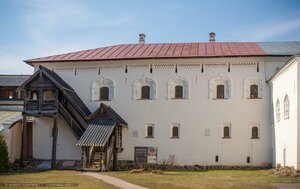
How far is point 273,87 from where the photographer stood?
25.5 m

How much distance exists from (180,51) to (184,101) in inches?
152

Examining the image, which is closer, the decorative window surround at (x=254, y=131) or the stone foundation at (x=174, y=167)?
the stone foundation at (x=174, y=167)

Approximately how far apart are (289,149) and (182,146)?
780cm

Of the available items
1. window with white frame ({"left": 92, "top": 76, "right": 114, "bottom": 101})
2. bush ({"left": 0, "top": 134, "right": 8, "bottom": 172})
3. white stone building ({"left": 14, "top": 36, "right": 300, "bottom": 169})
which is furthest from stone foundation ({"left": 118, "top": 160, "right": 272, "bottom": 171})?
bush ({"left": 0, "top": 134, "right": 8, "bottom": 172})

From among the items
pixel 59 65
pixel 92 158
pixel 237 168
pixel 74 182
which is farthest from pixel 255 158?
pixel 59 65

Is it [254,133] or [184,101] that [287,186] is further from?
[184,101]

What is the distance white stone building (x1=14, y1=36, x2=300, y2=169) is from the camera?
86.8ft

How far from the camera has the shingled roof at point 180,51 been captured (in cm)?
2730

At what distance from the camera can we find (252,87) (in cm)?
2689

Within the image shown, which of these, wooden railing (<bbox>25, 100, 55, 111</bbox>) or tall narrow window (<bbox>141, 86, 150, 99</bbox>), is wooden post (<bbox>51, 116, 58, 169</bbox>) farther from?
tall narrow window (<bbox>141, 86, 150, 99</bbox>)

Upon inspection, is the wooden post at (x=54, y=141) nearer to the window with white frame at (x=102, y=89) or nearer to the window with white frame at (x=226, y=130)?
the window with white frame at (x=102, y=89)

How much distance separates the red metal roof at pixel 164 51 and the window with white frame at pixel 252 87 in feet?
5.84

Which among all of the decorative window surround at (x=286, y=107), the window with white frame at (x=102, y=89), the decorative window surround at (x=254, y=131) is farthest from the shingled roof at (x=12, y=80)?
the decorative window surround at (x=286, y=107)

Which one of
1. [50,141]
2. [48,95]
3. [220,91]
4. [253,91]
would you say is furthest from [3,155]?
[253,91]
